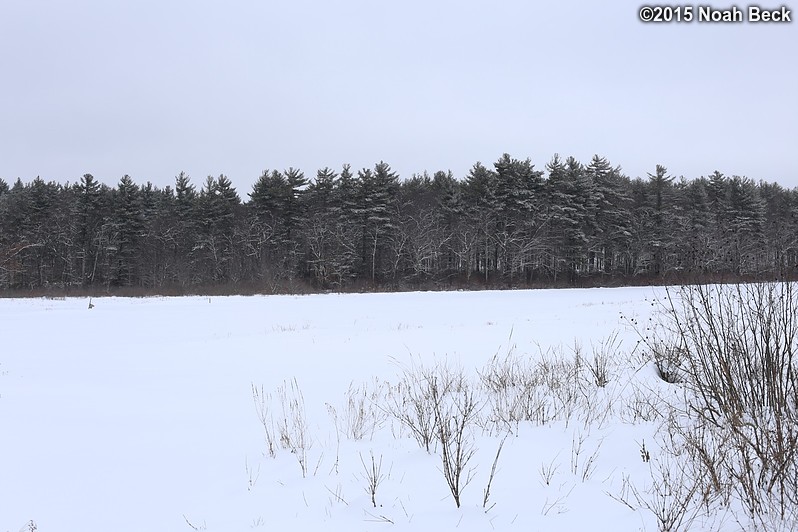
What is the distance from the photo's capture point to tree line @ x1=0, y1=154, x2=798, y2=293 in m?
46.0

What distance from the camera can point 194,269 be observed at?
49.3 m

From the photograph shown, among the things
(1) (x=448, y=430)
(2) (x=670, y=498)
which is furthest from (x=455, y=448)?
(2) (x=670, y=498)

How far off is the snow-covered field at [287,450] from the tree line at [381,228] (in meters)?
33.8

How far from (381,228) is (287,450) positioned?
42497 mm

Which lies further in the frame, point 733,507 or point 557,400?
point 557,400

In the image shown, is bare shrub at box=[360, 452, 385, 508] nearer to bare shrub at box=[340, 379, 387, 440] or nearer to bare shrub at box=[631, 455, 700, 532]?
bare shrub at box=[340, 379, 387, 440]

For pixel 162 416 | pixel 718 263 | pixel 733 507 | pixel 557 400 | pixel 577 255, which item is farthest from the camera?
pixel 577 255

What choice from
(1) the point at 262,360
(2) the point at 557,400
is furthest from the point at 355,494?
(1) the point at 262,360

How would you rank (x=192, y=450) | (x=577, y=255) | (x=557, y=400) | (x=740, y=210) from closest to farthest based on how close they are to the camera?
1. (x=192, y=450)
2. (x=557, y=400)
3. (x=577, y=255)
4. (x=740, y=210)

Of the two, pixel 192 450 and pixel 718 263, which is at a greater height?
pixel 718 263

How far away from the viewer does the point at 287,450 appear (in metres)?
4.68

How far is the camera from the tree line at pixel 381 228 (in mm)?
46031

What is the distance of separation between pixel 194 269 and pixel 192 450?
4890cm

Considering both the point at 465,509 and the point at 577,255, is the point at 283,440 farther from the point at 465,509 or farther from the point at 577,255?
the point at 577,255
